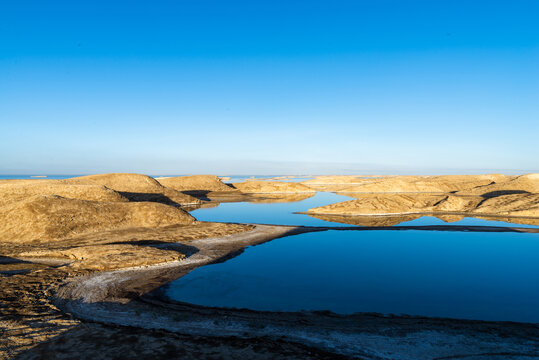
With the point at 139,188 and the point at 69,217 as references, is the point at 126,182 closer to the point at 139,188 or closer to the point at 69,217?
the point at 139,188

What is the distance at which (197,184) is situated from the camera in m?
97.1

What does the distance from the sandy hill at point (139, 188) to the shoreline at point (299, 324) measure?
47.7 metres

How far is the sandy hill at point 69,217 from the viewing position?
27.0 metres

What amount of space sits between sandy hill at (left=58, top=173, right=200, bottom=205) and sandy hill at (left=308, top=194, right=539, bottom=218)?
29202 millimetres

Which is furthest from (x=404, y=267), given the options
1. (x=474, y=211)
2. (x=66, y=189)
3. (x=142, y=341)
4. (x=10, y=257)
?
(x=66, y=189)

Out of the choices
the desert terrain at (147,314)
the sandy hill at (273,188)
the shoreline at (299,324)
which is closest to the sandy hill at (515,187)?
the sandy hill at (273,188)

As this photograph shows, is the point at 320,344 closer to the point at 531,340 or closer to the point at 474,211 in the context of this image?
the point at 531,340

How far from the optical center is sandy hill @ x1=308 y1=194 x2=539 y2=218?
45.2m

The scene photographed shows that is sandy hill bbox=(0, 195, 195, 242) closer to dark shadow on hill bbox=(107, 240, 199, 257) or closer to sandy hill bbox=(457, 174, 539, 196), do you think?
dark shadow on hill bbox=(107, 240, 199, 257)

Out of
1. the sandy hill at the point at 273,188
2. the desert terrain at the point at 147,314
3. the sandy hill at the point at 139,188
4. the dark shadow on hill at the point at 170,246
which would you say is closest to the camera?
the desert terrain at the point at 147,314

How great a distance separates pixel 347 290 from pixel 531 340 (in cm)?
706

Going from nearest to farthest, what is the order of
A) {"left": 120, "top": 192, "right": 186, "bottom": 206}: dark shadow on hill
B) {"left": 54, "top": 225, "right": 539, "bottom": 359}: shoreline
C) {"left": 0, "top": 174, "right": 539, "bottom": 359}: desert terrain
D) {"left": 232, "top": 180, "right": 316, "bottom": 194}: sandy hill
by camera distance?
1. {"left": 0, "top": 174, "right": 539, "bottom": 359}: desert terrain
2. {"left": 54, "top": 225, "right": 539, "bottom": 359}: shoreline
3. {"left": 120, "top": 192, "right": 186, "bottom": 206}: dark shadow on hill
4. {"left": 232, "top": 180, "right": 316, "bottom": 194}: sandy hill

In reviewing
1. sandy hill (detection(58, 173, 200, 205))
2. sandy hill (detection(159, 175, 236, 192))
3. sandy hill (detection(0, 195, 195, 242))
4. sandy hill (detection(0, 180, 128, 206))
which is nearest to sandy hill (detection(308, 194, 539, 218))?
sandy hill (detection(0, 195, 195, 242))

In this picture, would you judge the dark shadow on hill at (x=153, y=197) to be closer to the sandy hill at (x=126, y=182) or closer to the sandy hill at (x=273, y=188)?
the sandy hill at (x=126, y=182)
